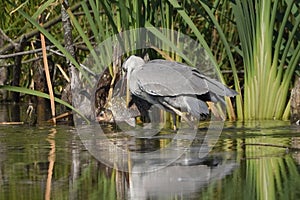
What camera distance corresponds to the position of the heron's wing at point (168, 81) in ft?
16.3

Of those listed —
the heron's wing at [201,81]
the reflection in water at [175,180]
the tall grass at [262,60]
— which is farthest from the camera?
the tall grass at [262,60]

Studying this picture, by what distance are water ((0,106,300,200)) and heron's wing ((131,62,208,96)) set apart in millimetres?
305

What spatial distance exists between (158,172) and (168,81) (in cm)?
158

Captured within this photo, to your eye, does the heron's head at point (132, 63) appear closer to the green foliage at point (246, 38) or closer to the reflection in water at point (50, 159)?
the green foliage at point (246, 38)

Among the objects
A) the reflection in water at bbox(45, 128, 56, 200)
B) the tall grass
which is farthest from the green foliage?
the reflection in water at bbox(45, 128, 56, 200)

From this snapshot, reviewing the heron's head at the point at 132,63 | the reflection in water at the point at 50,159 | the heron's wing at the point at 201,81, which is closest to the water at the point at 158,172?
the reflection in water at the point at 50,159

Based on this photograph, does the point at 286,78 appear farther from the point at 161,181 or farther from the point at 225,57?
the point at 161,181

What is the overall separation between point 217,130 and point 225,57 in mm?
2115

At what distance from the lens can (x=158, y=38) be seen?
550 centimetres

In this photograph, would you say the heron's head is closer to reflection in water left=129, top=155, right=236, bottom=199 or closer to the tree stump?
the tree stump

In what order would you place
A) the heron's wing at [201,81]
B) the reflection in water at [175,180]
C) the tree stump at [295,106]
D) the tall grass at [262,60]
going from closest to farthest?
1. the reflection in water at [175,180]
2. the heron's wing at [201,81]
3. the tree stump at [295,106]
4. the tall grass at [262,60]

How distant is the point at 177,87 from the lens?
16.5 feet

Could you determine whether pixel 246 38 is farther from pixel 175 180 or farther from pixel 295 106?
pixel 175 180

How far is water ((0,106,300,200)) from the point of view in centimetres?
299
